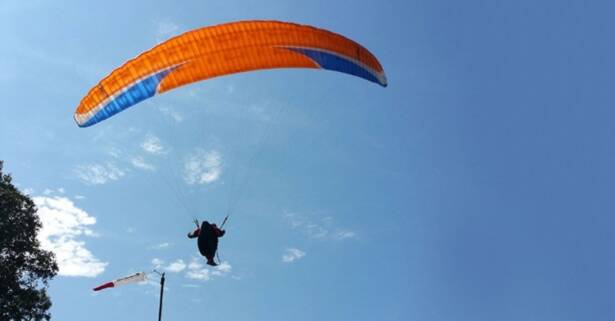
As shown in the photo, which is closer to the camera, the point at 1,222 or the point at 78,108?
the point at 78,108

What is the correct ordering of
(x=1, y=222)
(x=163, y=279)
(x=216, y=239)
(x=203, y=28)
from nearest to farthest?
(x=203, y=28) → (x=216, y=239) → (x=163, y=279) → (x=1, y=222)

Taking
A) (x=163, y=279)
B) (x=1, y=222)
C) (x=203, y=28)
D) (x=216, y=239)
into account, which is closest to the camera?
(x=203, y=28)

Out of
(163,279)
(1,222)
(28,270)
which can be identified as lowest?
(163,279)

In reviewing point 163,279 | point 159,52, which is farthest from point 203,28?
point 163,279

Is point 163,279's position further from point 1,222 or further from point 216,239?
point 1,222

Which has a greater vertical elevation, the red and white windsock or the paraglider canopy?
the paraglider canopy

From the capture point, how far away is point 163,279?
19141mm

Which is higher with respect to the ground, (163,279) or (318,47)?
(318,47)

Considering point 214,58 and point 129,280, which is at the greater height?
point 214,58

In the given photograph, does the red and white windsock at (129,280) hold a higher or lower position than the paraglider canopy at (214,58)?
lower

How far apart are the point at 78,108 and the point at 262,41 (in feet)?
20.7

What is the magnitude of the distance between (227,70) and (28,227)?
592 inches

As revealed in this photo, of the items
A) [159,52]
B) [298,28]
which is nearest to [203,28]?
[159,52]

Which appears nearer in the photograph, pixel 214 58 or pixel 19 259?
pixel 214 58
